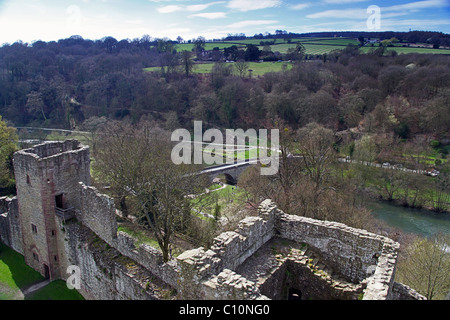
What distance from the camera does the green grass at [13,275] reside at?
50.5ft

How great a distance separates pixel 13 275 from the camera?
54.5ft

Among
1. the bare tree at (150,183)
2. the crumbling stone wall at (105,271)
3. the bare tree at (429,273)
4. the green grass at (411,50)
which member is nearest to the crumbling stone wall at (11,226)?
the crumbling stone wall at (105,271)

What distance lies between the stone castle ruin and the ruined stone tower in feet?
0.15

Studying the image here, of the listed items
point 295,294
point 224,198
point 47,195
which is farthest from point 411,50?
point 47,195

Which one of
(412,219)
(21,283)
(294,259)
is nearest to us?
(294,259)

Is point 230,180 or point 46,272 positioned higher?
point 46,272

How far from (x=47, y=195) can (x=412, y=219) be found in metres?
30.6

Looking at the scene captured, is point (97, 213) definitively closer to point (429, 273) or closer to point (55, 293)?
point (55, 293)

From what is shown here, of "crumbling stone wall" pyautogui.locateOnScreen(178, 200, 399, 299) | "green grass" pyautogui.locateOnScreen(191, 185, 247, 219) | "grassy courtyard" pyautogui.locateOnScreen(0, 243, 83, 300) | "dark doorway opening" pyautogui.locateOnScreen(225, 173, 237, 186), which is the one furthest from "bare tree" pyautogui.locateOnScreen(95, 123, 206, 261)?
"dark doorway opening" pyautogui.locateOnScreen(225, 173, 237, 186)

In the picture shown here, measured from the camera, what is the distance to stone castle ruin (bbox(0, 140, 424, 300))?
8031 millimetres

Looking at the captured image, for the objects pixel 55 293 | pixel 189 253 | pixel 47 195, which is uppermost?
pixel 189 253

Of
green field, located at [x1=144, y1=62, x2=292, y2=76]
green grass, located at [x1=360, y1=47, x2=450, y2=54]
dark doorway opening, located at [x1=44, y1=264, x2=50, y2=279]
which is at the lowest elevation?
dark doorway opening, located at [x1=44, y1=264, x2=50, y2=279]

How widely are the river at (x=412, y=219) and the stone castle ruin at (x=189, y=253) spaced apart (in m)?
22.5

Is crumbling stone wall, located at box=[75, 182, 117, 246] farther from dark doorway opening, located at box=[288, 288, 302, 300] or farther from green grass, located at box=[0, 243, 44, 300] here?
dark doorway opening, located at box=[288, 288, 302, 300]
